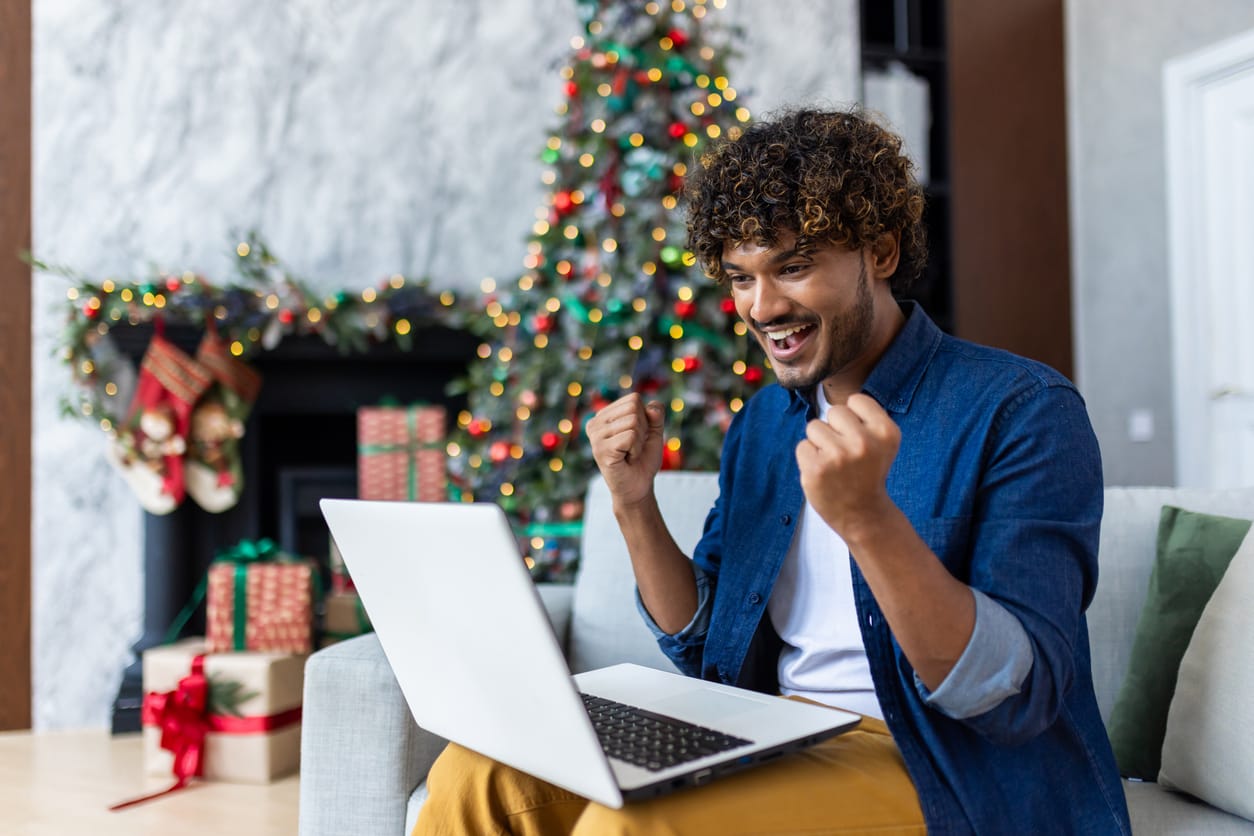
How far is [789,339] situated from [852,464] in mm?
314

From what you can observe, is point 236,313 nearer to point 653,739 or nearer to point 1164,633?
point 653,739

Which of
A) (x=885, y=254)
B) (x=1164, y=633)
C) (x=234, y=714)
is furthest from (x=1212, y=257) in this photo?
(x=234, y=714)

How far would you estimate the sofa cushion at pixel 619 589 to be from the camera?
168cm

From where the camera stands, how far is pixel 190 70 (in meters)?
2.97

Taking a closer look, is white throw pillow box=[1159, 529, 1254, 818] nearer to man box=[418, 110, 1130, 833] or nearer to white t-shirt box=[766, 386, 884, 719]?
man box=[418, 110, 1130, 833]

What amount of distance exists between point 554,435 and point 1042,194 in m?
2.42

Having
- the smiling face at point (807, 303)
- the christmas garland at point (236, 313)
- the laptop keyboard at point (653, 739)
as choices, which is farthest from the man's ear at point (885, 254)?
the christmas garland at point (236, 313)

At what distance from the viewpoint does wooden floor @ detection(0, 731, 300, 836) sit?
2031 mm

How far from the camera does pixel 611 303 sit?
8.15 feet

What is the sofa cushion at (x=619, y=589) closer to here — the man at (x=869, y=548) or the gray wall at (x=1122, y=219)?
the man at (x=869, y=548)

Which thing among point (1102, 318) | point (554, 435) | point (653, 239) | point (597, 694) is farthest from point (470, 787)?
point (1102, 318)

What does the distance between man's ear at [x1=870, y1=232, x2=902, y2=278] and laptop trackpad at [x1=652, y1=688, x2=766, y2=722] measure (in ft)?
1.63

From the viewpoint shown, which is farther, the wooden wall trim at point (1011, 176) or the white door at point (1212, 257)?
the wooden wall trim at point (1011, 176)

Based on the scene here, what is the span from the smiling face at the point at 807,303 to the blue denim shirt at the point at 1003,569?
0.07 m
